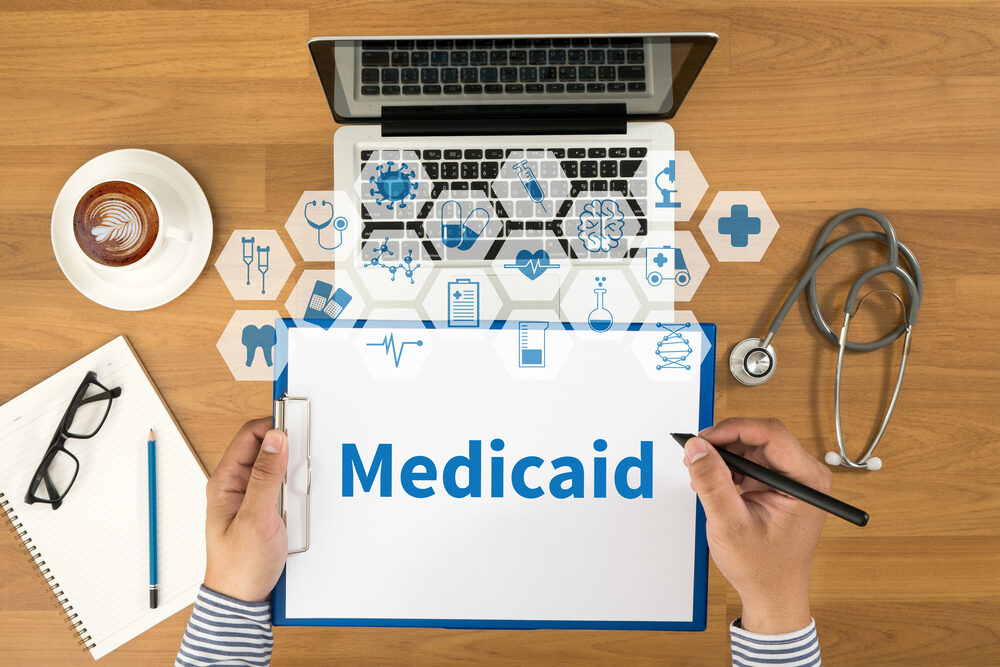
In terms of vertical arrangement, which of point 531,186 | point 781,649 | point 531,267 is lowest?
point 781,649

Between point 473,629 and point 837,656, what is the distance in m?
0.49

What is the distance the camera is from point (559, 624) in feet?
2.44

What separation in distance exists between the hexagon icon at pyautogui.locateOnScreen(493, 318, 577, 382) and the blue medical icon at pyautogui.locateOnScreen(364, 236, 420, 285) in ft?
0.48

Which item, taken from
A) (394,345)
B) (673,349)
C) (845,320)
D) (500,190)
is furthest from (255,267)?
(845,320)

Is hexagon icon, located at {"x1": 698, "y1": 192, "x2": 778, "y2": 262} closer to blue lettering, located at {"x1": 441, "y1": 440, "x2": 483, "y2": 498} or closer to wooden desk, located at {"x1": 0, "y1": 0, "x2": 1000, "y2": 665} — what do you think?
wooden desk, located at {"x1": 0, "y1": 0, "x2": 1000, "y2": 665}

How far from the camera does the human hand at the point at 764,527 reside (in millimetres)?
651

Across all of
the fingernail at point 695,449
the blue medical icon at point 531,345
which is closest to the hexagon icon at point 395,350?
the blue medical icon at point 531,345

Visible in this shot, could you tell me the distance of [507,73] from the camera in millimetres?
758

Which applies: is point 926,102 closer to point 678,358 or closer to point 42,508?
point 678,358

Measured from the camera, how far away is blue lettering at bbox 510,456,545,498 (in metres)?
0.73

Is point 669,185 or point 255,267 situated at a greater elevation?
point 669,185

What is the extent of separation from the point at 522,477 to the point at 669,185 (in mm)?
417

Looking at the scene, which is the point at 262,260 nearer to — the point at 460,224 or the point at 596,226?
the point at 460,224

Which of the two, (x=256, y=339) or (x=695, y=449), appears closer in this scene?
(x=695, y=449)
